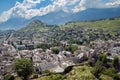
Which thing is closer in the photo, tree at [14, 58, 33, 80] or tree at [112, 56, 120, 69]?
tree at [14, 58, 33, 80]

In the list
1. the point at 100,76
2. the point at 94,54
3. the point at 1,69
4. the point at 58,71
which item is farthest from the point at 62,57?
the point at 100,76

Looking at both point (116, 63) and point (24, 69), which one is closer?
point (24, 69)

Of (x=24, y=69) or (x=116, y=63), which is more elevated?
(x=24, y=69)

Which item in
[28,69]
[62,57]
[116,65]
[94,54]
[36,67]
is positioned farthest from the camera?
[62,57]

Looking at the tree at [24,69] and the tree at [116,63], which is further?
the tree at [116,63]

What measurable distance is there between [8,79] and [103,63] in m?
51.3

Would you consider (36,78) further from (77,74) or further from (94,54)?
(94,54)

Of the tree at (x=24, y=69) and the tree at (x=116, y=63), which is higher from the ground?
the tree at (x=24, y=69)

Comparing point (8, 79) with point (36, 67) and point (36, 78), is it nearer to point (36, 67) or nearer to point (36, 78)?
point (36, 78)

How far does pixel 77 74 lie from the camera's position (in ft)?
330

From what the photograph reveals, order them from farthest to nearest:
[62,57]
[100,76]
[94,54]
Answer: [62,57] < [94,54] < [100,76]

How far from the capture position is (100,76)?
104 m

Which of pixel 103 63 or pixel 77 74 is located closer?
pixel 77 74

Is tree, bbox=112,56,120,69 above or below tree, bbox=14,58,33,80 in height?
below
